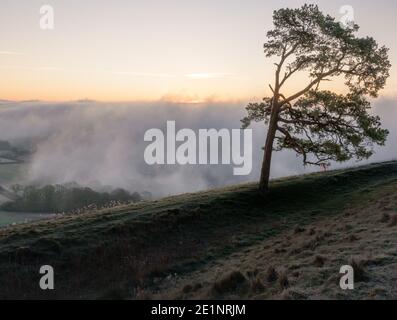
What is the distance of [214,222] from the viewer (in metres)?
30.0

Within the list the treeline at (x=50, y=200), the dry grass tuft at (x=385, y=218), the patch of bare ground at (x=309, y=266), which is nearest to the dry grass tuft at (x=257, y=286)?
the patch of bare ground at (x=309, y=266)

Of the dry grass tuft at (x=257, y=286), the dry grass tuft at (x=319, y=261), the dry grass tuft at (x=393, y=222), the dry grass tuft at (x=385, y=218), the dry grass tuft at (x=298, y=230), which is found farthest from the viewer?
the dry grass tuft at (x=298, y=230)

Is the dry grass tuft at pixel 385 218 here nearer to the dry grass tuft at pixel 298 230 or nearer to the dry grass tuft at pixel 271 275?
the dry grass tuft at pixel 298 230

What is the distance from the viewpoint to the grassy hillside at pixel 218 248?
1694 centimetres

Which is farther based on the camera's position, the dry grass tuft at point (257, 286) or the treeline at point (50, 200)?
the treeline at point (50, 200)

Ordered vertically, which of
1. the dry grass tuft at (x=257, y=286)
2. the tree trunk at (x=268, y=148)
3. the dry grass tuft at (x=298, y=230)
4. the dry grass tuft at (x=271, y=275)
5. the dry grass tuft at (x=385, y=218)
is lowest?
the dry grass tuft at (x=257, y=286)

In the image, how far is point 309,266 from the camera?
1802 centimetres

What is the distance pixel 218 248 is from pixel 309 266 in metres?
8.18

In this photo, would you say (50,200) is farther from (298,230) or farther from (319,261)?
(319,261)

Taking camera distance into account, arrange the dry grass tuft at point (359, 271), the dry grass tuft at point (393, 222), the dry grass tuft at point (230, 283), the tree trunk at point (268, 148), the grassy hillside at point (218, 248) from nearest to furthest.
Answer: the dry grass tuft at point (359, 271)
the grassy hillside at point (218, 248)
the dry grass tuft at point (230, 283)
the dry grass tuft at point (393, 222)
the tree trunk at point (268, 148)

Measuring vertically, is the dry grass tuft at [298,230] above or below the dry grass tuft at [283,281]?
above

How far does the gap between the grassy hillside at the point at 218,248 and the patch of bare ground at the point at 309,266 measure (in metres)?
0.04
